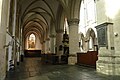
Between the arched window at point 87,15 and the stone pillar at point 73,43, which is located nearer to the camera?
the stone pillar at point 73,43

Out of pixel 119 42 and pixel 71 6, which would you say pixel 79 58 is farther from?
pixel 119 42

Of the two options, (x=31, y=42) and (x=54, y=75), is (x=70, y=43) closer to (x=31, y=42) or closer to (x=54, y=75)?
(x=54, y=75)

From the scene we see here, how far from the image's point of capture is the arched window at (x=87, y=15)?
22.8 meters

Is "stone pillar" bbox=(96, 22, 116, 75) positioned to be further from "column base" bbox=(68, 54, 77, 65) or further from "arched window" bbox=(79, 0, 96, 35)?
"arched window" bbox=(79, 0, 96, 35)

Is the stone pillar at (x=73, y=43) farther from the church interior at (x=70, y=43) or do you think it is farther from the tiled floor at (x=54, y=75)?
the tiled floor at (x=54, y=75)

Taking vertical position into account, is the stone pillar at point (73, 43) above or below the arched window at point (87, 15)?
below

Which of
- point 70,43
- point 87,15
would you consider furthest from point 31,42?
point 70,43

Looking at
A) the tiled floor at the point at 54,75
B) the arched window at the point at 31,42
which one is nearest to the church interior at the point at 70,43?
the tiled floor at the point at 54,75

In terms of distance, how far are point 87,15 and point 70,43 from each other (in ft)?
45.3

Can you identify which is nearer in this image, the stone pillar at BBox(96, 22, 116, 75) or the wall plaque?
the stone pillar at BBox(96, 22, 116, 75)

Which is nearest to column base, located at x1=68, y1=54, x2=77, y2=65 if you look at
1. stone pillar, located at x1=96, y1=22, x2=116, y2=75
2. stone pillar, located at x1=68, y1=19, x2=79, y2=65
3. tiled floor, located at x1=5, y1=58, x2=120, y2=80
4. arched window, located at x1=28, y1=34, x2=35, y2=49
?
stone pillar, located at x1=68, y1=19, x2=79, y2=65

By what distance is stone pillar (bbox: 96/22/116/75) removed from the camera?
6.53 meters

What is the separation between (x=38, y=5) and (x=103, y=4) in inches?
537

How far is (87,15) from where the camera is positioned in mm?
25062
